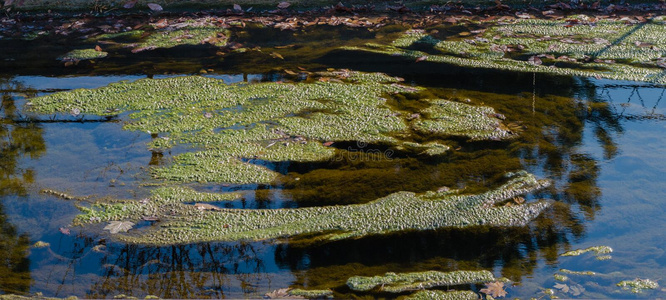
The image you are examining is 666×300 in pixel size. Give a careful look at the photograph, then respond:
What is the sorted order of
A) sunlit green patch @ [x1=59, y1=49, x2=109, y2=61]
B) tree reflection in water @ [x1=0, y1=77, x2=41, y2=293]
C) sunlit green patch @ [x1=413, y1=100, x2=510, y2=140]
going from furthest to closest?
1. sunlit green patch @ [x1=59, y1=49, x2=109, y2=61]
2. sunlit green patch @ [x1=413, y1=100, x2=510, y2=140]
3. tree reflection in water @ [x1=0, y1=77, x2=41, y2=293]

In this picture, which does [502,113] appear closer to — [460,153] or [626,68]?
[460,153]

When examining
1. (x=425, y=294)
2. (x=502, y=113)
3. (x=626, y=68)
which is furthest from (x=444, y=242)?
(x=626, y=68)

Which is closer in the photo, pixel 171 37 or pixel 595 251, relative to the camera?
pixel 595 251

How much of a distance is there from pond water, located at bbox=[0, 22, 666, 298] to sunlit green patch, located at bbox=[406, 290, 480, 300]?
0.08 meters

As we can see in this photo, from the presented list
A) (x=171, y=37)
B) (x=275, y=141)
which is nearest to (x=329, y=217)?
(x=275, y=141)

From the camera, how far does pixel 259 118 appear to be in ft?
13.0

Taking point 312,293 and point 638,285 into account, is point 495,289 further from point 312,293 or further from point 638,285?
point 312,293

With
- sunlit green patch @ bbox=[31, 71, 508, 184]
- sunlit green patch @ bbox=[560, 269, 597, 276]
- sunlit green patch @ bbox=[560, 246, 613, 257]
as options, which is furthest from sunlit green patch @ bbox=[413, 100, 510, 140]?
sunlit green patch @ bbox=[560, 269, 597, 276]

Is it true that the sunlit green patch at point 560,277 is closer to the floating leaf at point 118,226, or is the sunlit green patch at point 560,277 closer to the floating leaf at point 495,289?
the floating leaf at point 495,289

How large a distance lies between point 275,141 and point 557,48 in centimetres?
315

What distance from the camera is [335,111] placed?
404cm

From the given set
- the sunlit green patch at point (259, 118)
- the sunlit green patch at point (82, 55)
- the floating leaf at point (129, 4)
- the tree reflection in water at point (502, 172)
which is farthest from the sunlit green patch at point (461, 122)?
the floating leaf at point (129, 4)

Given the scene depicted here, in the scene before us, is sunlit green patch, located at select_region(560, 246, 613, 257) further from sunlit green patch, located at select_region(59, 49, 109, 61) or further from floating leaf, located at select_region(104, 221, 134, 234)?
sunlit green patch, located at select_region(59, 49, 109, 61)

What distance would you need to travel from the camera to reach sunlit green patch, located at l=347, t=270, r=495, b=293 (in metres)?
2.44
